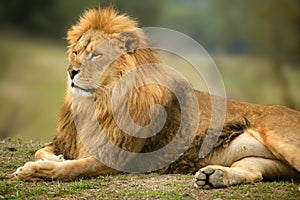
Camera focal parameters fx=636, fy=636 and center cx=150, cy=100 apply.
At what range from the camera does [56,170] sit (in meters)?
5.32

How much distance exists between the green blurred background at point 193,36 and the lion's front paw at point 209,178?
25.4 feet

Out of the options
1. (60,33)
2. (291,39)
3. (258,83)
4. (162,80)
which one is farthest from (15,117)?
(162,80)

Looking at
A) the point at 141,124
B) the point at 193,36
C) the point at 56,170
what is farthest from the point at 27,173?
the point at 193,36

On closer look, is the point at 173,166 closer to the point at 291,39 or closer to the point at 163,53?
the point at 163,53

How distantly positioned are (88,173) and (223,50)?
1350cm

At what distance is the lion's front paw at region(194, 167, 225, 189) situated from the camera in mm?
5055

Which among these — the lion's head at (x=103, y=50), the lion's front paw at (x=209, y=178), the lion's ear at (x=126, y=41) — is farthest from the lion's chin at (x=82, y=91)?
the lion's front paw at (x=209, y=178)

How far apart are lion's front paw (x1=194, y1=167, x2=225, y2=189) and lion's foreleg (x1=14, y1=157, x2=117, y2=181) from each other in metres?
0.94

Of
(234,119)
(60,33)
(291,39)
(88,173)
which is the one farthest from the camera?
(291,39)

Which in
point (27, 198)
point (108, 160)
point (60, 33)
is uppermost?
point (60, 33)

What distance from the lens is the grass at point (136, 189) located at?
4.92 m

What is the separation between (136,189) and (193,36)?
573 inches

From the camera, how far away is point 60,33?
47.4 feet

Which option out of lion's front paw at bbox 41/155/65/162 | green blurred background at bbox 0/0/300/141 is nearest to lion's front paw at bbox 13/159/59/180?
lion's front paw at bbox 41/155/65/162
